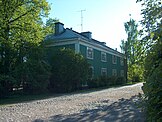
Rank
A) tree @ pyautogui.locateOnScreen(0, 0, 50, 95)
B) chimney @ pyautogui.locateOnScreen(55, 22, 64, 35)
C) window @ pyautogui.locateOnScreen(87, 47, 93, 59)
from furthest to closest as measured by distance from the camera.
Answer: chimney @ pyautogui.locateOnScreen(55, 22, 64, 35) < window @ pyautogui.locateOnScreen(87, 47, 93, 59) < tree @ pyautogui.locateOnScreen(0, 0, 50, 95)

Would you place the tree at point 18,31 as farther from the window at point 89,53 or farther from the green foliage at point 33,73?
the window at point 89,53

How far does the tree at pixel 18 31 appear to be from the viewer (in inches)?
824

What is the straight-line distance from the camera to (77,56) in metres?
24.9

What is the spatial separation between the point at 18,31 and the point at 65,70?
541 centimetres

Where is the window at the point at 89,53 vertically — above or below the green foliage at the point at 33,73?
above

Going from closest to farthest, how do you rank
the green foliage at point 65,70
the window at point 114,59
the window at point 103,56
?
the green foliage at point 65,70
the window at point 103,56
the window at point 114,59

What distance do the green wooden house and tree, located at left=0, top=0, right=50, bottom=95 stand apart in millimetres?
3110

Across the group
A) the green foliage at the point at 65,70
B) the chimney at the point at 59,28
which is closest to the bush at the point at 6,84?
the green foliage at the point at 65,70

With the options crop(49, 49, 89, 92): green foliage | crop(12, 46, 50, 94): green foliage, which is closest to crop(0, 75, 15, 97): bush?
crop(12, 46, 50, 94): green foliage

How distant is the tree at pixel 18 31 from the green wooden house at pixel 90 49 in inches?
122

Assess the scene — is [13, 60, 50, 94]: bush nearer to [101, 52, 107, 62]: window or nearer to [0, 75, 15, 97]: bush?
[0, 75, 15, 97]: bush

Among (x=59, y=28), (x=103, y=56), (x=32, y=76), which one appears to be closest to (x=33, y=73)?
(x=32, y=76)

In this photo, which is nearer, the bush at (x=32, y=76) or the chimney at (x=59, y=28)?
the bush at (x=32, y=76)

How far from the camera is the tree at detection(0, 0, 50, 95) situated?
20938mm
